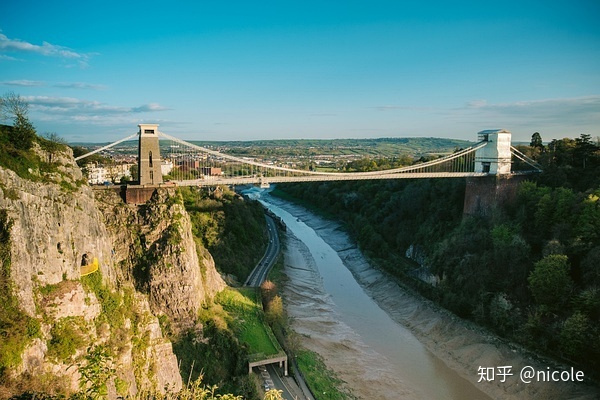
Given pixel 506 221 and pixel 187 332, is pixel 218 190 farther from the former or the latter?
pixel 506 221

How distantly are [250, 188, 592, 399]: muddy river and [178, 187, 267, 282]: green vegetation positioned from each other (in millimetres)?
3013

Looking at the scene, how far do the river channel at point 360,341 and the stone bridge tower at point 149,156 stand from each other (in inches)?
406

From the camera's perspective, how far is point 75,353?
36.9 ft

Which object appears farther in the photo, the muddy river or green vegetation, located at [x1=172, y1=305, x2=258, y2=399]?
the muddy river

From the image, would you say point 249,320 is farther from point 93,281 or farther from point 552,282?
point 552,282

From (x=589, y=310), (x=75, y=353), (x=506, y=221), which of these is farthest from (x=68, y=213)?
(x=506, y=221)

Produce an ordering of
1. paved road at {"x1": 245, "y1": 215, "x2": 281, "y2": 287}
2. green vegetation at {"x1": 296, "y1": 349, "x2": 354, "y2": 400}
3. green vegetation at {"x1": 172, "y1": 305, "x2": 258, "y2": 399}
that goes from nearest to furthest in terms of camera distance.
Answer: green vegetation at {"x1": 172, "y1": 305, "x2": 258, "y2": 399}
green vegetation at {"x1": 296, "y1": 349, "x2": 354, "y2": 400}
paved road at {"x1": 245, "y1": 215, "x2": 281, "y2": 287}

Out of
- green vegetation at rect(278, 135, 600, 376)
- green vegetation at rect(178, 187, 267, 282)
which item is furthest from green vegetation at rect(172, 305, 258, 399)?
green vegetation at rect(278, 135, 600, 376)

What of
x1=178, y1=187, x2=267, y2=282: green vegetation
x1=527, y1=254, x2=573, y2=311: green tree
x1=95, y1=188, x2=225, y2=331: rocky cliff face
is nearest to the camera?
x1=95, y1=188, x2=225, y2=331: rocky cliff face

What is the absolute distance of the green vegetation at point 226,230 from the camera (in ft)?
91.6

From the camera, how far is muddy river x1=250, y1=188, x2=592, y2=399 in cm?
1855

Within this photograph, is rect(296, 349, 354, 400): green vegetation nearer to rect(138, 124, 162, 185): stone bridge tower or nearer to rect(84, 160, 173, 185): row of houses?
rect(138, 124, 162, 185): stone bridge tower

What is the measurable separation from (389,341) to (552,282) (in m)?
7.94

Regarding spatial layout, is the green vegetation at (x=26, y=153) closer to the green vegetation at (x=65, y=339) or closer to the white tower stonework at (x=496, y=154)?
the green vegetation at (x=65, y=339)
